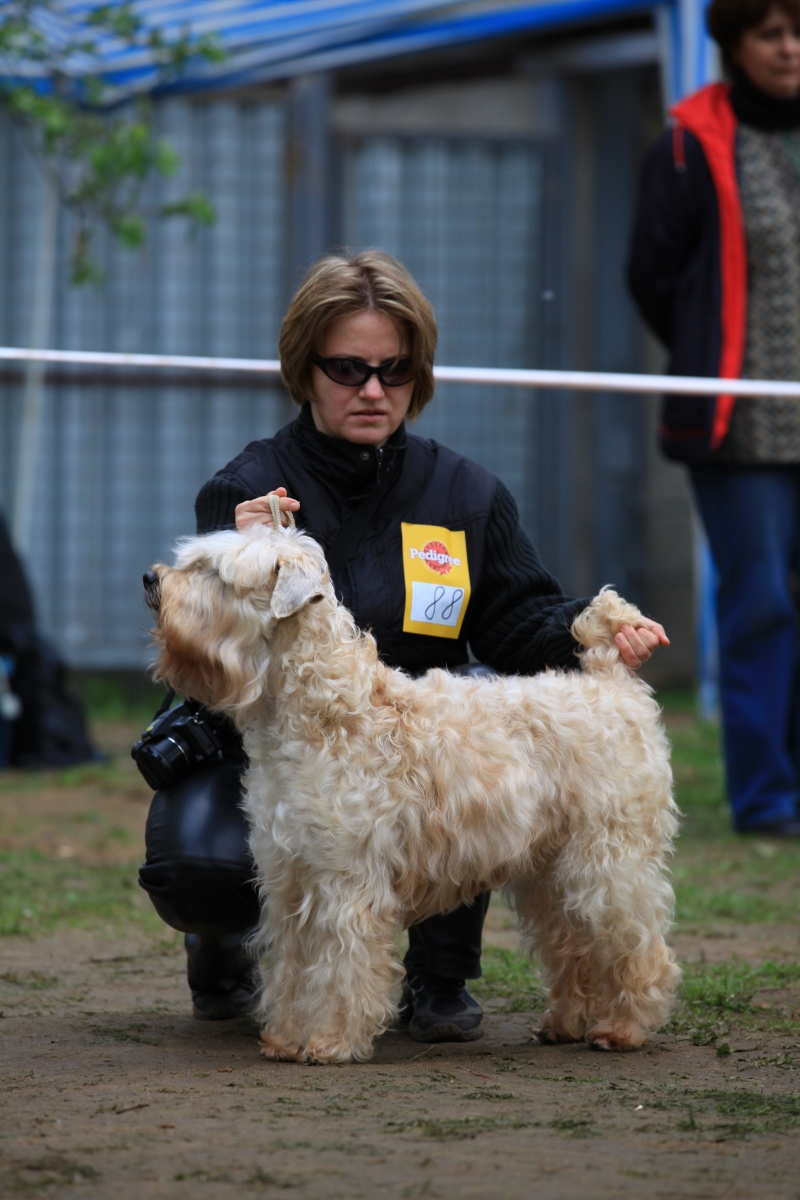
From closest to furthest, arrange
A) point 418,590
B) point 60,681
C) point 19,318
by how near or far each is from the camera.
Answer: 1. point 418,590
2. point 60,681
3. point 19,318

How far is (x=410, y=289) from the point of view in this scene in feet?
12.5

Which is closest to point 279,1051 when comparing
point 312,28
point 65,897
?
point 65,897

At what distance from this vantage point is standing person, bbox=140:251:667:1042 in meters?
3.69

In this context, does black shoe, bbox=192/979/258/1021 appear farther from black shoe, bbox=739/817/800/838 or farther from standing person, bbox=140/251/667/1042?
black shoe, bbox=739/817/800/838

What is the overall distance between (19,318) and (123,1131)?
7.74 m

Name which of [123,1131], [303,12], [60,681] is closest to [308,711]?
[123,1131]

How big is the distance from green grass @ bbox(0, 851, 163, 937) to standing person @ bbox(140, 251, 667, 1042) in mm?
1131

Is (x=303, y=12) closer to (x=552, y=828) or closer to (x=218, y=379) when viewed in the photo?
(x=218, y=379)

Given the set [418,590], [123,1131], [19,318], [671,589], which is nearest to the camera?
[123,1131]

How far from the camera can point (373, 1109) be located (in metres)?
2.87

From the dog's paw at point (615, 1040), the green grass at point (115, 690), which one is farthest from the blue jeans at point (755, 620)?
the green grass at point (115, 690)

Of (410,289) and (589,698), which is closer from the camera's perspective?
(589,698)

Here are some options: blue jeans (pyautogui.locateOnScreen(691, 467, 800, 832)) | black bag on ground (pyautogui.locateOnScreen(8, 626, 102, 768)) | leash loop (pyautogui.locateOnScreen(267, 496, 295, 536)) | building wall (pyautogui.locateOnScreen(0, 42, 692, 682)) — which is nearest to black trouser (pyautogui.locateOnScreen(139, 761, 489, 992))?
leash loop (pyautogui.locateOnScreen(267, 496, 295, 536))

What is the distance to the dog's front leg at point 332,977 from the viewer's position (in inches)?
Result: 128
